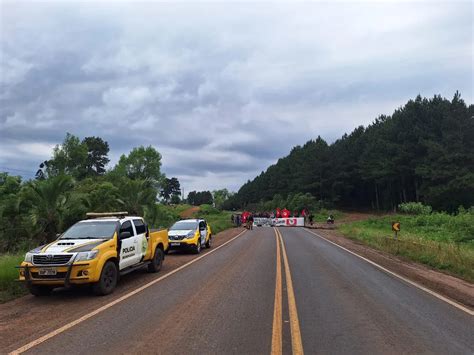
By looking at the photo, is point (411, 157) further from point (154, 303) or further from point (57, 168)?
point (154, 303)

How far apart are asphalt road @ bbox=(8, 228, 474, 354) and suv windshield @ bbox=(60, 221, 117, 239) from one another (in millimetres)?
1867

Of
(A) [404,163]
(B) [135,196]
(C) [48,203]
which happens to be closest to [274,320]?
(C) [48,203]

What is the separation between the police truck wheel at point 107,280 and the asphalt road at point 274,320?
2.55 ft

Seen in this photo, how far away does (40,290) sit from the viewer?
1027 centimetres

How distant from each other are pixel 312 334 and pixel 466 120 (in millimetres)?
66041

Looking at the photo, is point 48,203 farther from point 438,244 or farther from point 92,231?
point 438,244

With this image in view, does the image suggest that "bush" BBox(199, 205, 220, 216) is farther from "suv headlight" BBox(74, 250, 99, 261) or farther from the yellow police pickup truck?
"suv headlight" BBox(74, 250, 99, 261)

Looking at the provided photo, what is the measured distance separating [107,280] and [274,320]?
4.61 meters

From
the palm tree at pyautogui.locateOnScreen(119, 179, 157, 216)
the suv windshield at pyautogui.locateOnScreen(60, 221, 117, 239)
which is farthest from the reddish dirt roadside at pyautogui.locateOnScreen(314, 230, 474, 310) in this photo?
the palm tree at pyautogui.locateOnScreen(119, 179, 157, 216)

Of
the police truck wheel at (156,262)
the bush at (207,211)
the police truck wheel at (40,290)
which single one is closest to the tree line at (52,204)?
the police truck wheel at (156,262)

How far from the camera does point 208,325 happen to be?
7.31 metres

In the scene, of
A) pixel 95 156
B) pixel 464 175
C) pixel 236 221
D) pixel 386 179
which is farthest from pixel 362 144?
pixel 95 156

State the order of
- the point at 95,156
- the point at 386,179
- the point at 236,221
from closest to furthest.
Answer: the point at 236,221 < the point at 386,179 < the point at 95,156

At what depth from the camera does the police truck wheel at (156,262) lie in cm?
1394
